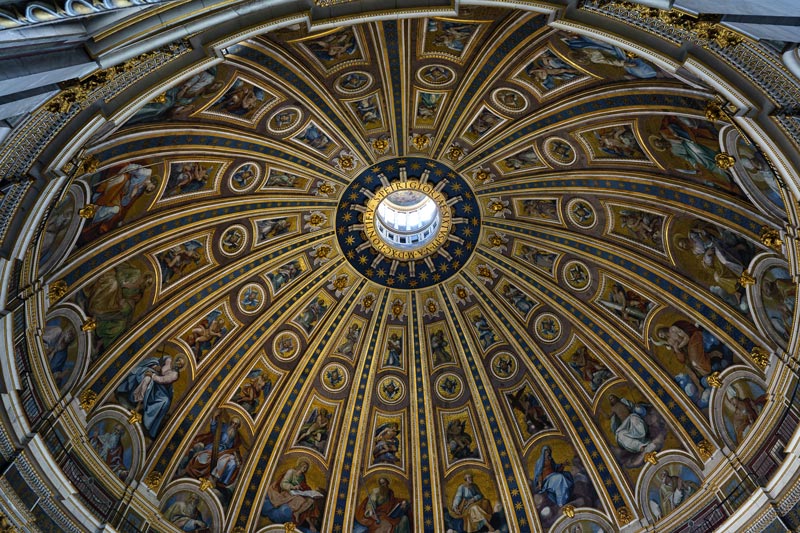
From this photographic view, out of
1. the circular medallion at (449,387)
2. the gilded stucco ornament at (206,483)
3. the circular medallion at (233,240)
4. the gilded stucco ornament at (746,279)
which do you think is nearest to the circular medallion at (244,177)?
the circular medallion at (233,240)

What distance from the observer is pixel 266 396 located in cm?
2183

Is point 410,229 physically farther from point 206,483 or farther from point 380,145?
point 206,483

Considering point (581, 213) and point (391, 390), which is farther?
point (391, 390)

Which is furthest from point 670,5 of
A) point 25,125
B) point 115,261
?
point 115,261

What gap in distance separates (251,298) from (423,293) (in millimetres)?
6222

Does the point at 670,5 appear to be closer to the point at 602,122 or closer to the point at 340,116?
the point at 602,122

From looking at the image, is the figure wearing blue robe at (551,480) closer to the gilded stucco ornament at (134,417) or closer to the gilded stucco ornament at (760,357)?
the gilded stucco ornament at (760,357)

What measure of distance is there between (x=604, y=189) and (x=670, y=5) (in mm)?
10976

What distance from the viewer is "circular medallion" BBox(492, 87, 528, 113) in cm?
1866

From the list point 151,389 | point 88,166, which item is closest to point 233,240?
point 151,389

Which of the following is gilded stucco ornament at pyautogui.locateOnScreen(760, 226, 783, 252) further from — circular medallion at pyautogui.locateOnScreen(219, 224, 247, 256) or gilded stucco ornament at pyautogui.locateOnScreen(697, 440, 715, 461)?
circular medallion at pyautogui.locateOnScreen(219, 224, 247, 256)

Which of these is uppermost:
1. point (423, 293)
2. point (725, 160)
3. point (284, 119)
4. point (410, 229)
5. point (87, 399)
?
point (410, 229)

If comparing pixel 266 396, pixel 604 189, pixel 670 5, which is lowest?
pixel 670 5

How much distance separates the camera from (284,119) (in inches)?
750
